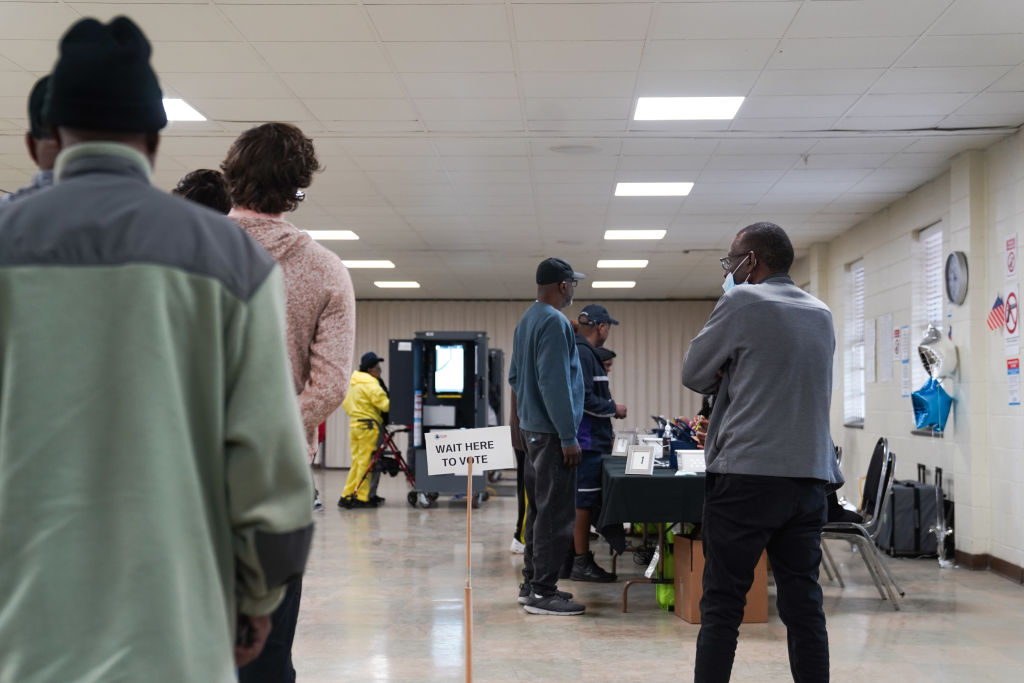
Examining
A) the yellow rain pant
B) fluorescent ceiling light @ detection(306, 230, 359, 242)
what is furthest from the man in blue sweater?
fluorescent ceiling light @ detection(306, 230, 359, 242)

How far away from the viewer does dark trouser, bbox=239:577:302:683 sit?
1976 mm

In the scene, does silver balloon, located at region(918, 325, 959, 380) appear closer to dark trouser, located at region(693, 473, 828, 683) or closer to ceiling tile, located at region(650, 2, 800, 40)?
ceiling tile, located at region(650, 2, 800, 40)

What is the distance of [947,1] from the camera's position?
461cm

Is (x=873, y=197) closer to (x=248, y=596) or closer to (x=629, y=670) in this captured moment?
(x=629, y=670)

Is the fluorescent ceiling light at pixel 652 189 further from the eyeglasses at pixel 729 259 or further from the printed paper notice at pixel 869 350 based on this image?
the eyeglasses at pixel 729 259

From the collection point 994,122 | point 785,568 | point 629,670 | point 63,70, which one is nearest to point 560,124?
point 994,122

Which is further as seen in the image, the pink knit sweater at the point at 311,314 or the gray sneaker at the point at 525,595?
the gray sneaker at the point at 525,595

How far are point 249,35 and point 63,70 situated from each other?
4.10m

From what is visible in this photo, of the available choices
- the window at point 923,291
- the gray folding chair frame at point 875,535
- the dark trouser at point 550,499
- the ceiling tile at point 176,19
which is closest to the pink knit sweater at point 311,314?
the dark trouser at point 550,499

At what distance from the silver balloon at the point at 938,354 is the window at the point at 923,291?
73 centimetres

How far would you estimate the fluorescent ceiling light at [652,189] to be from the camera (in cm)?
857

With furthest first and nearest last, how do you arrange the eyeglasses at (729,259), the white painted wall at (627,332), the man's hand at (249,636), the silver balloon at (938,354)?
the white painted wall at (627,332) → the silver balloon at (938,354) → the eyeglasses at (729,259) → the man's hand at (249,636)

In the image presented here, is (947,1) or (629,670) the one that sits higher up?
(947,1)

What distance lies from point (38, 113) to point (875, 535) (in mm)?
5275
